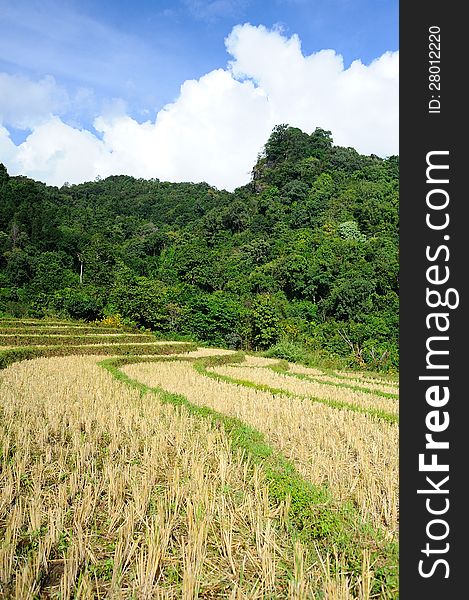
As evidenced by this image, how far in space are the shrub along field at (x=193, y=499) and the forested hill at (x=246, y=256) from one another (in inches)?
841

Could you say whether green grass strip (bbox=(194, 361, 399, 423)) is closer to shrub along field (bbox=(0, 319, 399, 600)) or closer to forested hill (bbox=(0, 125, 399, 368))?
shrub along field (bbox=(0, 319, 399, 600))

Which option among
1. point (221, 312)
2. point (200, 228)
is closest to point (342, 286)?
point (221, 312)

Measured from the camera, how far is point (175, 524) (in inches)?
161

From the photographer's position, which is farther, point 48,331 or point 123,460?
point 48,331

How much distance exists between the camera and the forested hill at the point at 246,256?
3516 centimetres

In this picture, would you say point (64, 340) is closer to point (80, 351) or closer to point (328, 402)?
point (80, 351)

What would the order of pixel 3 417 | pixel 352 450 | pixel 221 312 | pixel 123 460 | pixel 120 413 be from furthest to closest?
pixel 221 312 < pixel 120 413 < pixel 3 417 < pixel 352 450 < pixel 123 460

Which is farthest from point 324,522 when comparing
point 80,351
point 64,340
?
point 64,340

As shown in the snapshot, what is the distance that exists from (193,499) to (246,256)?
45.1 m

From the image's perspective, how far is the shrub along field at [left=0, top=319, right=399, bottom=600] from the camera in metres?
3.21

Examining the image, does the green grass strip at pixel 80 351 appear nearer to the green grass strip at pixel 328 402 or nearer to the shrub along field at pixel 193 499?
the shrub along field at pixel 193 499

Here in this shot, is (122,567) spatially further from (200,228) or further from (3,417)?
(200,228)

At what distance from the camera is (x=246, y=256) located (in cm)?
4894

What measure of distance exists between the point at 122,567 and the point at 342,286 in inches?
1372
